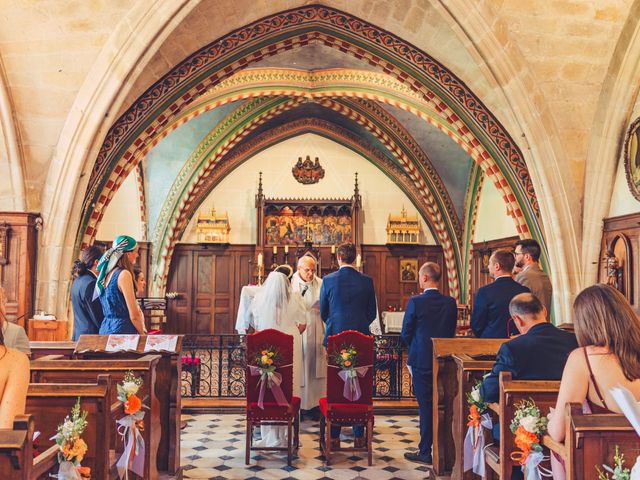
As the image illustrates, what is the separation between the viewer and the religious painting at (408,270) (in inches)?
679

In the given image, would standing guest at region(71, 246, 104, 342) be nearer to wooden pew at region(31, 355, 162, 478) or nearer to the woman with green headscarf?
the woman with green headscarf

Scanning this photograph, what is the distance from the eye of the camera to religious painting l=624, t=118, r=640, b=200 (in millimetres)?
8453

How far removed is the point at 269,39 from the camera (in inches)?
419

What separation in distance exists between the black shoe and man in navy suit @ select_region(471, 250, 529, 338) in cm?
130

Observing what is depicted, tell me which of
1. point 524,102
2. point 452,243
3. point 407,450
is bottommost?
point 407,450

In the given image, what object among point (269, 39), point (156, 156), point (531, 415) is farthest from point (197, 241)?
point (531, 415)

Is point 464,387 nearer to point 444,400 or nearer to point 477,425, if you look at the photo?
point 477,425

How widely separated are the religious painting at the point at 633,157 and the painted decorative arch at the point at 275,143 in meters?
8.04

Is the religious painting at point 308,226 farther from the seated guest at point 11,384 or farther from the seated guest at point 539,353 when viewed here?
the seated guest at point 11,384

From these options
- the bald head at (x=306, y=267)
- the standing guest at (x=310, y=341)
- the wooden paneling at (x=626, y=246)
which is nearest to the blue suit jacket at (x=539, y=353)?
the standing guest at (x=310, y=341)

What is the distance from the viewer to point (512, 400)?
3629 millimetres

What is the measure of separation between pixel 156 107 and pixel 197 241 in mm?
7280

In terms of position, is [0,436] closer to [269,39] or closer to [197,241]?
[269,39]

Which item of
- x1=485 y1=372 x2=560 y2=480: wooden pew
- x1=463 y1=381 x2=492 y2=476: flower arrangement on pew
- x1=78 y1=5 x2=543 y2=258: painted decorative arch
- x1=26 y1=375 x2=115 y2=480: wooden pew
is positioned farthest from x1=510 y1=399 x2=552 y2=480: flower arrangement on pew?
x1=78 y1=5 x2=543 y2=258: painted decorative arch
